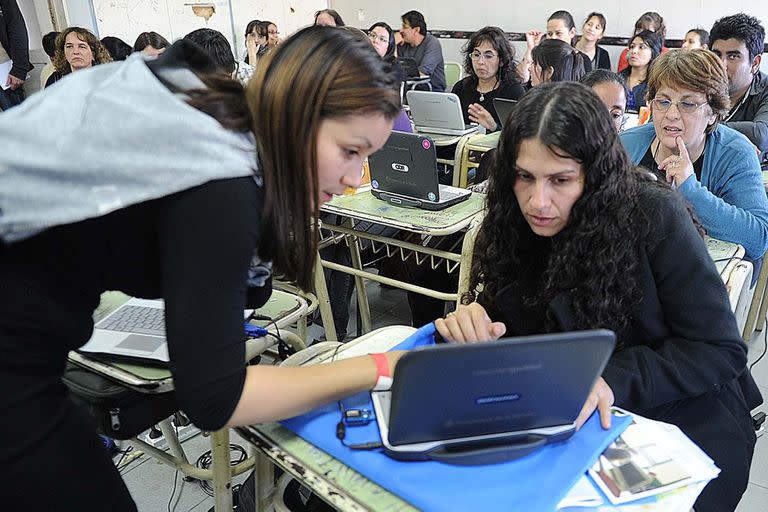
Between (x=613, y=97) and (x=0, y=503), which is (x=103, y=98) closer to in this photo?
(x=0, y=503)

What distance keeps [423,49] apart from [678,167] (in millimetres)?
5069

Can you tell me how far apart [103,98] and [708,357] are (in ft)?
3.12

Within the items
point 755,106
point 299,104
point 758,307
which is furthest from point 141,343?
point 755,106

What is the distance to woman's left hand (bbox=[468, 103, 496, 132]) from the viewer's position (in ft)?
11.9

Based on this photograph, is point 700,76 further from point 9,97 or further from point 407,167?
point 9,97

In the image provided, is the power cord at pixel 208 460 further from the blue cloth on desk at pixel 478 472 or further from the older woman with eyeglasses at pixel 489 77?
the older woman with eyeglasses at pixel 489 77

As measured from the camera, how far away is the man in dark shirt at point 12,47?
455cm

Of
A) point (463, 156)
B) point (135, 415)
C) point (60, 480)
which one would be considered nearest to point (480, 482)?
point (60, 480)

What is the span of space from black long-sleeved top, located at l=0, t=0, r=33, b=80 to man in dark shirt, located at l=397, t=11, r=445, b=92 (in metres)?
3.53

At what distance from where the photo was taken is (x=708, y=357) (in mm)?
976

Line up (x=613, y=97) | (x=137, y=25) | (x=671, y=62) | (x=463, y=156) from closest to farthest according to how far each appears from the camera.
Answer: (x=671, y=62) < (x=613, y=97) < (x=463, y=156) < (x=137, y=25)

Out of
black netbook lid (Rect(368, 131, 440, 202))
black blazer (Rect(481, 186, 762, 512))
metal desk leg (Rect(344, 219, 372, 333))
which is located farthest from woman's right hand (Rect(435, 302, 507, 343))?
metal desk leg (Rect(344, 219, 372, 333))

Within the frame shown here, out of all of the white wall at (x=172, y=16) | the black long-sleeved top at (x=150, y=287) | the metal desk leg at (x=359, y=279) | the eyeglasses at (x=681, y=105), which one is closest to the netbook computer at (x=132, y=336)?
the black long-sleeved top at (x=150, y=287)

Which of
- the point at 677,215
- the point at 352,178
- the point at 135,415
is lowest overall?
the point at 135,415
